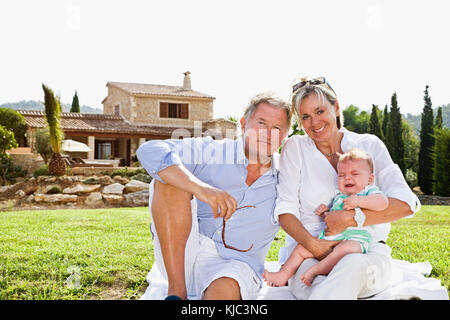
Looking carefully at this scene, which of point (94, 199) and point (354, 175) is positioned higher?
point (354, 175)

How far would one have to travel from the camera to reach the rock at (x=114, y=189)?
14008 mm

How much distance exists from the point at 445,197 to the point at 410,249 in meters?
12.1

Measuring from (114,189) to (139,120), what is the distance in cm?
1047

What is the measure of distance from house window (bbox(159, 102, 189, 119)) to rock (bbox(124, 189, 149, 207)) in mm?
11271

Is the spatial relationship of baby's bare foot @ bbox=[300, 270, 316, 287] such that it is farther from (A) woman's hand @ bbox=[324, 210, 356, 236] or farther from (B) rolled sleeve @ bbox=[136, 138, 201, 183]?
(B) rolled sleeve @ bbox=[136, 138, 201, 183]

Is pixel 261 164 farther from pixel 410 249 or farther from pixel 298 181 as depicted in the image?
pixel 410 249

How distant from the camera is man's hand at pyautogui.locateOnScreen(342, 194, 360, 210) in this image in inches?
93.6

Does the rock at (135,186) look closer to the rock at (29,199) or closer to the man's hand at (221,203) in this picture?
the rock at (29,199)

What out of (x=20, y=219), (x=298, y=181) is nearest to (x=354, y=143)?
(x=298, y=181)

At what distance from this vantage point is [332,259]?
233 centimetres

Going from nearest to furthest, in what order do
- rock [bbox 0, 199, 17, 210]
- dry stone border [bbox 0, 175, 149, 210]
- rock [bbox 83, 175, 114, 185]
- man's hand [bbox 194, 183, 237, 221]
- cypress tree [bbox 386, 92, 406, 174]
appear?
man's hand [bbox 194, 183, 237, 221] < rock [bbox 0, 199, 17, 210] < dry stone border [bbox 0, 175, 149, 210] < rock [bbox 83, 175, 114, 185] < cypress tree [bbox 386, 92, 406, 174]

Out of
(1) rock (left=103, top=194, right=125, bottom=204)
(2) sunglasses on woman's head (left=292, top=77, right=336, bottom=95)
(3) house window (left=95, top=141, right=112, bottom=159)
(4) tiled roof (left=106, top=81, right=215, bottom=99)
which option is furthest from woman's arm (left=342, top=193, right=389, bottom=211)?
(3) house window (left=95, top=141, right=112, bottom=159)

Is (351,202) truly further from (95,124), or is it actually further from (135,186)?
(95,124)

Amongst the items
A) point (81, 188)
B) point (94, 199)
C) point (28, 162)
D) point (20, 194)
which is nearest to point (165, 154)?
point (94, 199)
